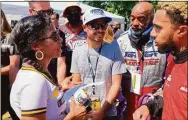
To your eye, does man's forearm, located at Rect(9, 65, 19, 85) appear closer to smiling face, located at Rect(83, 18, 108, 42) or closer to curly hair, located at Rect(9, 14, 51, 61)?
smiling face, located at Rect(83, 18, 108, 42)

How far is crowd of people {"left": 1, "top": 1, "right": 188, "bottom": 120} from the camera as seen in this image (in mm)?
2123

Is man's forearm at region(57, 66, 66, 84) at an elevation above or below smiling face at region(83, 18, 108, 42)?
below

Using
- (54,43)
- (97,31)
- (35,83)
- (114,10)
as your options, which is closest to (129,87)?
(97,31)

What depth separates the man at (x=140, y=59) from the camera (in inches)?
139

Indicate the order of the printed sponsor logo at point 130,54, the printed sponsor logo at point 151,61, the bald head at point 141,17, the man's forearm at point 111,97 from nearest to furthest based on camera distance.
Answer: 1. the man's forearm at point 111,97
2. the printed sponsor logo at point 151,61
3. the printed sponsor logo at point 130,54
4. the bald head at point 141,17

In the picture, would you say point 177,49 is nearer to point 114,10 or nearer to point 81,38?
point 81,38

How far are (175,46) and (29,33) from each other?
0.98 metres

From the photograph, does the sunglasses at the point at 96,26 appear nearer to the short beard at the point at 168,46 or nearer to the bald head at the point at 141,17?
the bald head at the point at 141,17

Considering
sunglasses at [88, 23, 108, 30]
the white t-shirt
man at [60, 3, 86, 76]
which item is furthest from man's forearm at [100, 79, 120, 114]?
the white t-shirt

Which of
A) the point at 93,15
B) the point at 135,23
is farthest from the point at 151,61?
the point at 93,15

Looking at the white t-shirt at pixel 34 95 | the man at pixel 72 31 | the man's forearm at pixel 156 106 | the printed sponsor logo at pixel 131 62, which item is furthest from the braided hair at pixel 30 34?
the man at pixel 72 31

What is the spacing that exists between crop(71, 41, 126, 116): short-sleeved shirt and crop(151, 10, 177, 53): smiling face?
42.9 inches

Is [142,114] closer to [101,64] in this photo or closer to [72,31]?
[101,64]

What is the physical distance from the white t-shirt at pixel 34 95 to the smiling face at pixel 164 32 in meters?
0.78
